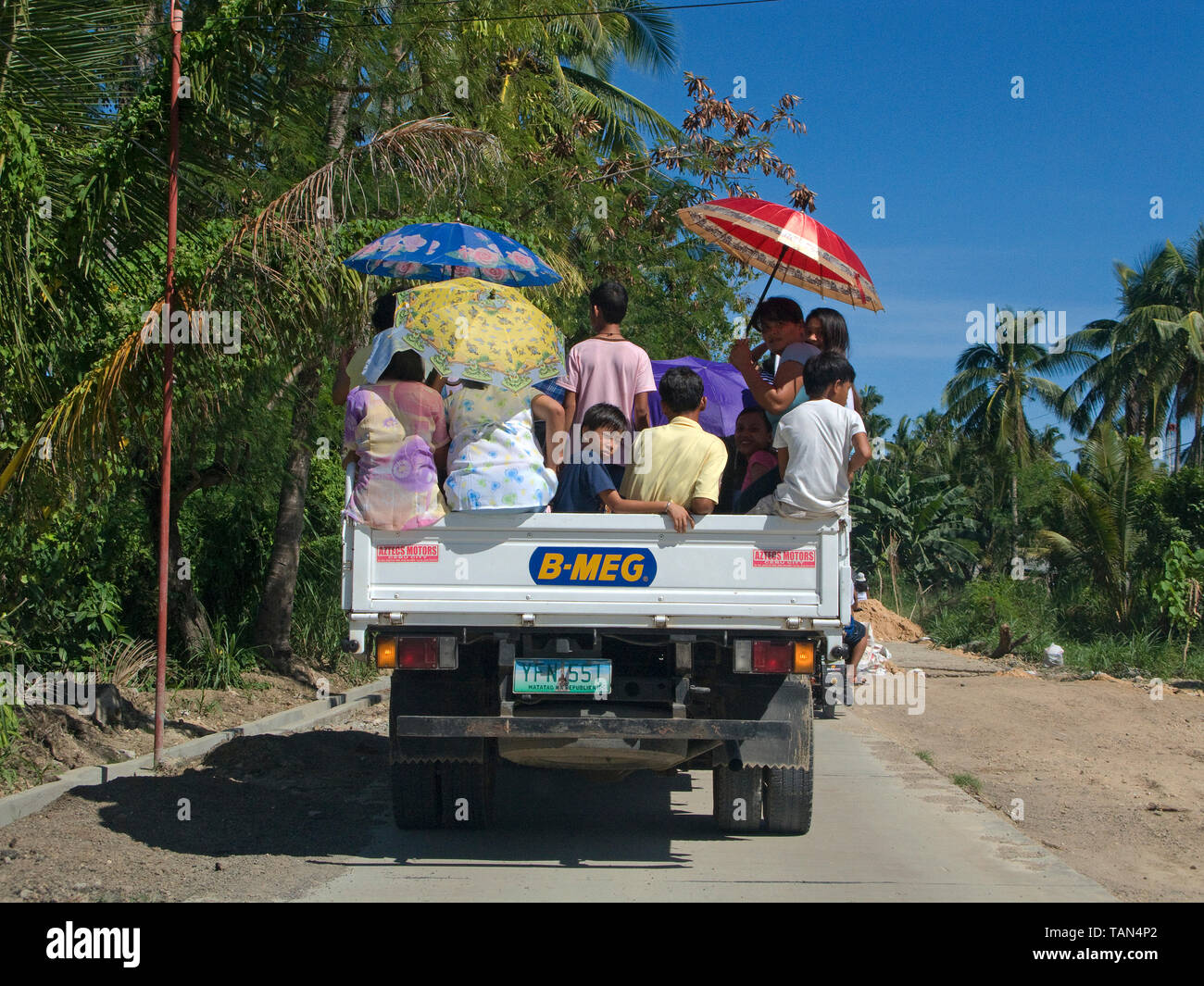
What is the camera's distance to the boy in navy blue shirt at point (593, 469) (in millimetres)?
6434

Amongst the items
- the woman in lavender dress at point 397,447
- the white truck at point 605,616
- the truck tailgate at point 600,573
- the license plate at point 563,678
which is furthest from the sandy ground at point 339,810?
the woman in lavender dress at point 397,447

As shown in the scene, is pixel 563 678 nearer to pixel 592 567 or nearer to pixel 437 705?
pixel 592 567

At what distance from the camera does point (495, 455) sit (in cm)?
612

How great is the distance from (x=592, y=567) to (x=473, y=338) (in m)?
1.30

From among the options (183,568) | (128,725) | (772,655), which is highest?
(183,568)

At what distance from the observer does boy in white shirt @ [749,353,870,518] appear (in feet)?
19.6

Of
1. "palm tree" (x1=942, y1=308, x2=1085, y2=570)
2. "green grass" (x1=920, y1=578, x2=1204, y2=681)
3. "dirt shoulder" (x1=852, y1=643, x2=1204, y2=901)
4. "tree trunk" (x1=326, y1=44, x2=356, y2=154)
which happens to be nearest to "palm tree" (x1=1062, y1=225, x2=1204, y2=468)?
"palm tree" (x1=942, y1=308, x2=1085, y2=570)

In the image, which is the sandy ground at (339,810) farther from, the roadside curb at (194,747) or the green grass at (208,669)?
the green grass at (208,669)

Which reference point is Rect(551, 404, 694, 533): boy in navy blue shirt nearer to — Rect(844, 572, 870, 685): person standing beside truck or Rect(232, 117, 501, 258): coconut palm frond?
Rect(844, 572, 870, 685): person standing beside truck

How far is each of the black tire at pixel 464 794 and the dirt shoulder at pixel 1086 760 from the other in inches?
129

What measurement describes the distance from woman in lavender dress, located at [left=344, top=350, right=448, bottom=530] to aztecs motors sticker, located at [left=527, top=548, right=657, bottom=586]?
0.58 metres

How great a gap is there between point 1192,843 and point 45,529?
7994 mm

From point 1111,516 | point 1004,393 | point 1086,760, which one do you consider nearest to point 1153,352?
point 1004,393
